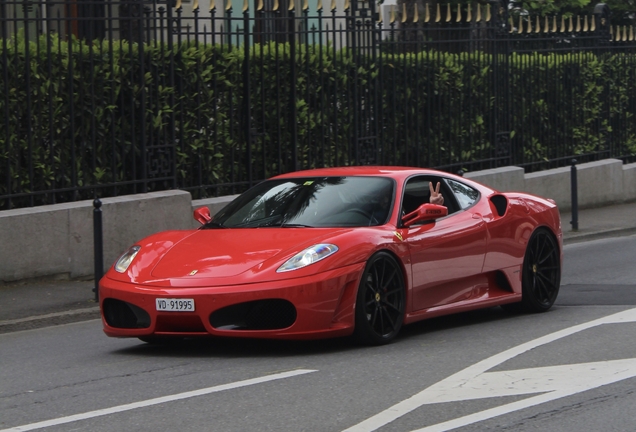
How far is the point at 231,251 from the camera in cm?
848

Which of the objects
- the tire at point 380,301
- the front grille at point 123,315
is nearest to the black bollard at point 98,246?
the front grille at point 123,315

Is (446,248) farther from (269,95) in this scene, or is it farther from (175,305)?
(269,95)

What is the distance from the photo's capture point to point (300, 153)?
55.2 ft

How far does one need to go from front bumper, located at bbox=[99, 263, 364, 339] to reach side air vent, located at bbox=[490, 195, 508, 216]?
233cm

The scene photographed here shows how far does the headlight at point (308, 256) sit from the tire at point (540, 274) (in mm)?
2617

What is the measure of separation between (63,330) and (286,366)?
3293 mm

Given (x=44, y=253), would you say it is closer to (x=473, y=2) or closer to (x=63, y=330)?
(x=63, y=330)

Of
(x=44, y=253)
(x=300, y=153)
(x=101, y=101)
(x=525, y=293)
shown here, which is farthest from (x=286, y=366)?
(x=300, y=153)

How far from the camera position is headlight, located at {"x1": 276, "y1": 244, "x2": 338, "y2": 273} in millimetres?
8143

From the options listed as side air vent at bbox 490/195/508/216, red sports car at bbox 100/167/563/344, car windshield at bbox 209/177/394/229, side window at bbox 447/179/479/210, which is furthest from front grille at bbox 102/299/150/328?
side air vent at bbox 490/195/508/216

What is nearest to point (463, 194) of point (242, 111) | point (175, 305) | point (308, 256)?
point (308, 256)

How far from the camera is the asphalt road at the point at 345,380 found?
6.37 m

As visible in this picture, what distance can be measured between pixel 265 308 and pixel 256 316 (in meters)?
0.08

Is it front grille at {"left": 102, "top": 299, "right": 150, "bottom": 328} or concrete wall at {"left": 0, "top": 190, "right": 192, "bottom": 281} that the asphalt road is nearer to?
front grille at {"left": 102, "top": 299, "right": 150, "bottom": 328}
